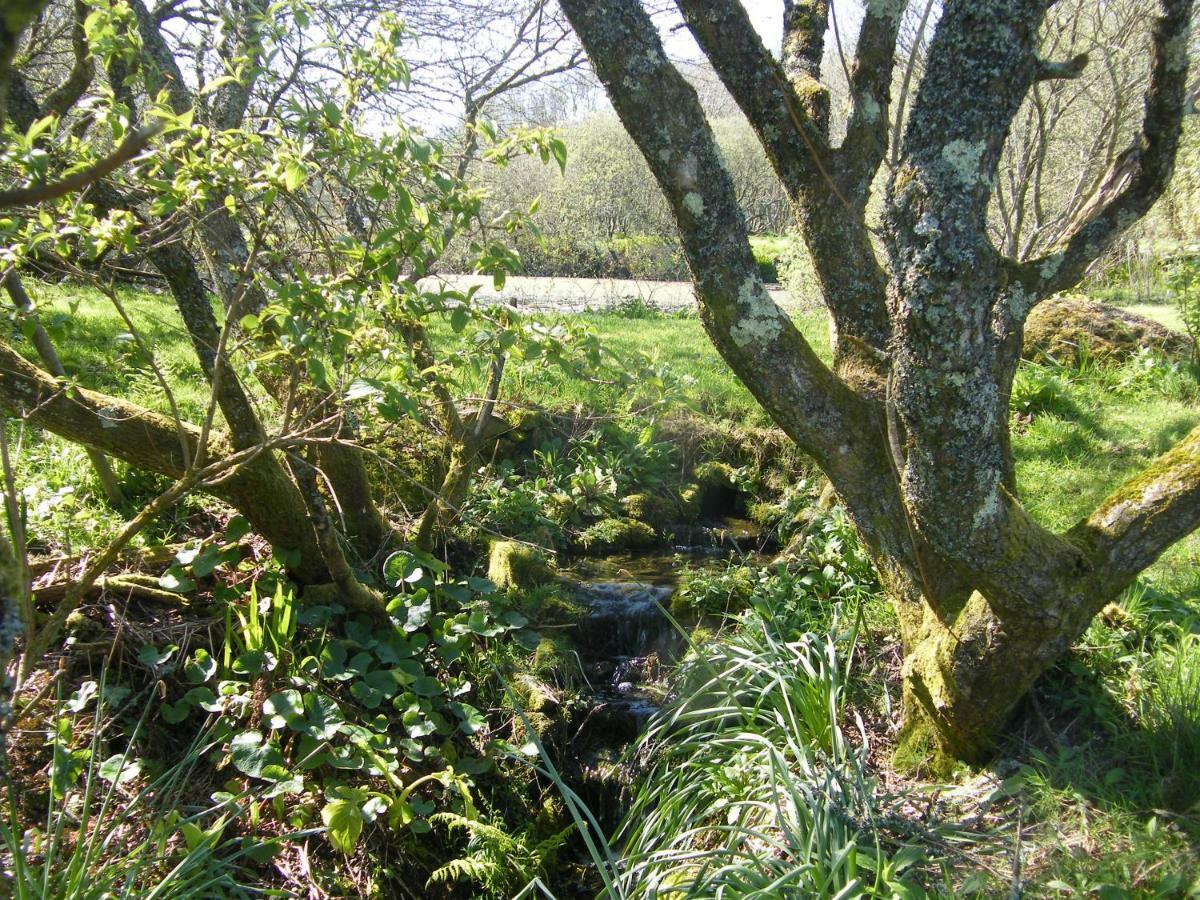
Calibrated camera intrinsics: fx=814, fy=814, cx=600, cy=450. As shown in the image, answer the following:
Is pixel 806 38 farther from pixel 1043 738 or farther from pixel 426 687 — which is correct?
pixel 426 687

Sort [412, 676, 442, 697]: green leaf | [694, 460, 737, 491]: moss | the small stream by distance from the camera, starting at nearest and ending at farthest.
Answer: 1. [412, 676, 442, 697]: green leaf
2. the small stream
3. [694, 460, 737, 491]: moss

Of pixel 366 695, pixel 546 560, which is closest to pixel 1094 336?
pixel 546 560

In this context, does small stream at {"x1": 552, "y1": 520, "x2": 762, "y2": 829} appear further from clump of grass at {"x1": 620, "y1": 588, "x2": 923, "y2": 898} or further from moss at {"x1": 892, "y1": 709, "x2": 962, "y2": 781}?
moss at {"x1": 892, "y1": 709, "x2": 962, "y2": 781}

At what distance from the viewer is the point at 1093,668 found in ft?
10.4

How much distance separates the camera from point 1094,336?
716 cm

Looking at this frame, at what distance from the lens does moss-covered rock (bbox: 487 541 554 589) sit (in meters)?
4.57

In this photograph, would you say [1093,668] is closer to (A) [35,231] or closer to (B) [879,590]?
(B) [879,590]

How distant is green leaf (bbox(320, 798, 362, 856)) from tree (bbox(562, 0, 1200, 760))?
83.2 inches

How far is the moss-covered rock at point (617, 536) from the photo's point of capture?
5.56 metres

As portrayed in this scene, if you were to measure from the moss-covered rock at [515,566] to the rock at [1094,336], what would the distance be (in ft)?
16.5

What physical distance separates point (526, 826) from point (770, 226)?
49.2 ft

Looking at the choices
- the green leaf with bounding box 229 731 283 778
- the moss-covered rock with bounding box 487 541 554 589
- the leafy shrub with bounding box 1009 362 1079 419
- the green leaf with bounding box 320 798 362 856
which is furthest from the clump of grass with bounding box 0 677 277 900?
the leafy shrub with bounding box 1009 362 1079 419

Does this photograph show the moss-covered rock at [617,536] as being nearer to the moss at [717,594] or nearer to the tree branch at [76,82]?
the moss at [717,594]

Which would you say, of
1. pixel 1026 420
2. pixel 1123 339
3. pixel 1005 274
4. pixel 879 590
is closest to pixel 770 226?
pixel 1123 339
